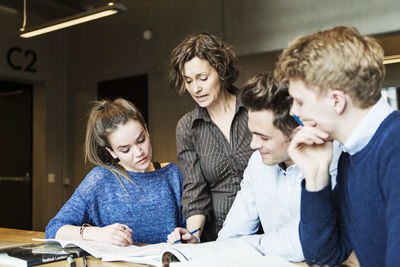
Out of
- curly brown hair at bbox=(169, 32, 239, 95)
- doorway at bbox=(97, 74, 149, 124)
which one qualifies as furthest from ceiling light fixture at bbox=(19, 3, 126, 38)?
doorway at bbox=(97, 74, 149, 124)

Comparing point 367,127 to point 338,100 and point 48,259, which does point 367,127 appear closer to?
point 338,100

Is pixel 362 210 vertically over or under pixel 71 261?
over

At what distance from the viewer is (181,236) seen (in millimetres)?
1622

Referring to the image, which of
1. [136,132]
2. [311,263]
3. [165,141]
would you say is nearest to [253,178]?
[311,263]

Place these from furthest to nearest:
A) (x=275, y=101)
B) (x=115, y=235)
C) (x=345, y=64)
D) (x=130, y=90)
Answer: (x=130, y=90), (x=115, y=235), (x=275, y=101), (x=345, y=64)

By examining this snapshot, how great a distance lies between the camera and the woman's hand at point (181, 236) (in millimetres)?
1585

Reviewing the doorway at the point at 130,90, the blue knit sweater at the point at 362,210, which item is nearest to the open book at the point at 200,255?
the blue knit sweater at the point at 362,210

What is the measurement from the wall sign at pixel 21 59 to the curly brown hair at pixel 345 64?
521 cm

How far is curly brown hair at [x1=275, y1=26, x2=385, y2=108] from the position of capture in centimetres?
98

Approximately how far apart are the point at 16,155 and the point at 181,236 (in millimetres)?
5002

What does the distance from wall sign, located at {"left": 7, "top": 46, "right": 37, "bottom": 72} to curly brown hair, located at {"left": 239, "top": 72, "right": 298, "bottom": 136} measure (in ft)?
15.7

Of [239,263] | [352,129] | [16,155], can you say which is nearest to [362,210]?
[352,129]

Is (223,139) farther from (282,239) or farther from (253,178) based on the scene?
(282,239)

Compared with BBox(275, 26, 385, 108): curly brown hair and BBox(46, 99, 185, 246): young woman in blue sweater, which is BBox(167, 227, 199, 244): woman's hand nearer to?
BBox(46, 99, 185, 246): young woman in blue sweater
